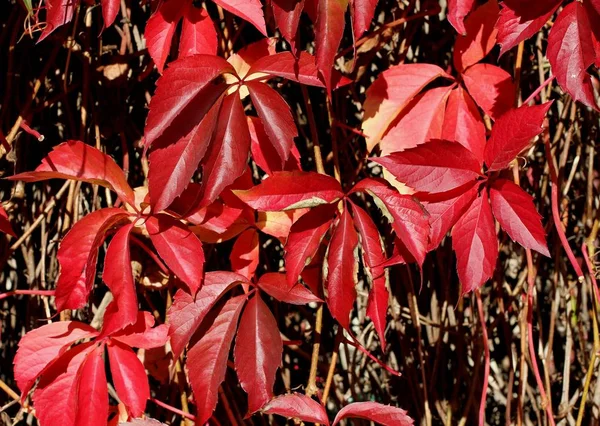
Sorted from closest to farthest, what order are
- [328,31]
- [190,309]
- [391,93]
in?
[328,31]
[190,309]
[391,93]

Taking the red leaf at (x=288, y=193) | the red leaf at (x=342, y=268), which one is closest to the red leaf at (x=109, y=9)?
the red leaf at (x=288, y=193)

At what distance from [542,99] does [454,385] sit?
58 centimetres

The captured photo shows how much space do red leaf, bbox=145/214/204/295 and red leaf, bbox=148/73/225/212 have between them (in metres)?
0.10

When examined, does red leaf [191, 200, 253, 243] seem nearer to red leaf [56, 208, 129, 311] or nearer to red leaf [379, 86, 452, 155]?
red leaf [56, 208, 129, 311]

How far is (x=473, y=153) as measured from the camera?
1.02 m

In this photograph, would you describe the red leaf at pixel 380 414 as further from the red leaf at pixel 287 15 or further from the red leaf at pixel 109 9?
the red leaf at pixel 109 9

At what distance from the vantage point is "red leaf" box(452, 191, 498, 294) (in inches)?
36.5

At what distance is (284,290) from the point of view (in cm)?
100

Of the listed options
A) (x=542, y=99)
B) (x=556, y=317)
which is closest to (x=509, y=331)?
(x=556, y=317)

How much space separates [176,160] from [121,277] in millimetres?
196

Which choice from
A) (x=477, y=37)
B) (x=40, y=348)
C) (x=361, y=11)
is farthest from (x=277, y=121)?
(x=40, y=348)

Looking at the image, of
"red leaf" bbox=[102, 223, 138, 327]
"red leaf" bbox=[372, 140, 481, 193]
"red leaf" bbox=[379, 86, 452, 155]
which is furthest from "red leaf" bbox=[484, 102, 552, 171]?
"red leaf" bbox=[102, 223, 138, 327]

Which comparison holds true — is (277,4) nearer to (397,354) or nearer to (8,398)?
(397,354)

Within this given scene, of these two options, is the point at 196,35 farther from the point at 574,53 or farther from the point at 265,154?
the point at 574,53
